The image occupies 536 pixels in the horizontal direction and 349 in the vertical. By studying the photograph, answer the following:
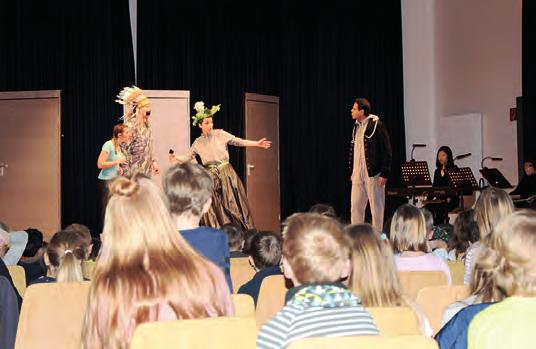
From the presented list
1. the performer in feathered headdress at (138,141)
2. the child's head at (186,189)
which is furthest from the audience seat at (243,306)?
the performer in feathered headdress at (138,141)

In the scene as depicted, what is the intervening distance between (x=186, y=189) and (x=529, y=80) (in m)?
8.09

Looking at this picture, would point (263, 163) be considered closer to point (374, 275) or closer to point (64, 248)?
point (64, 248)

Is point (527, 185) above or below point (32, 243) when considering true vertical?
above

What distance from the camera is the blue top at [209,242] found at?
328 cm

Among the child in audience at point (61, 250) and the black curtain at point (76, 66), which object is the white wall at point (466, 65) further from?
the child in audience at point (61, 250)

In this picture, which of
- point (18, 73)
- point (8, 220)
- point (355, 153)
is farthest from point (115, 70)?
point (355, 153)

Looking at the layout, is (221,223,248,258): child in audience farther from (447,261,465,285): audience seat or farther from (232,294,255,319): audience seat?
(232,294,255,319): audience seat

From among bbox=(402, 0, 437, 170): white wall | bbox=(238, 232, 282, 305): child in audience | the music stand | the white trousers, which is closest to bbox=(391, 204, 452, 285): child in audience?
bbox=(238, 232, 282, 305): child in audience

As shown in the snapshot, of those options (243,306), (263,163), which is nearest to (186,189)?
(243,306)

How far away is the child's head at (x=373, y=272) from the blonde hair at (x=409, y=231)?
1.15 metres

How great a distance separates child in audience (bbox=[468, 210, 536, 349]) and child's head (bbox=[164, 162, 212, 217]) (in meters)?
1.27

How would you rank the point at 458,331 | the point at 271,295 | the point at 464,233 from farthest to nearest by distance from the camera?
the point at 464,233, the point at 271,295, the point at 458,331

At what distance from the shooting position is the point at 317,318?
2.33 meters

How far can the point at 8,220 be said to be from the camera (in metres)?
10.9
